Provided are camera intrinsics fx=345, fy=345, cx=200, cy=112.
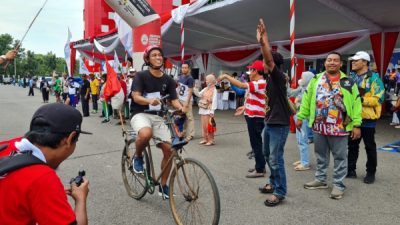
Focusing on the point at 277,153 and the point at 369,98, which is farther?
the point at 369,98

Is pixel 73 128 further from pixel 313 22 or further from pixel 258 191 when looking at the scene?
pixel 313 22

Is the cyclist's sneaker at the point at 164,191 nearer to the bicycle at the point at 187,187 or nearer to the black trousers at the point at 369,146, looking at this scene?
the bicycle at the point at 187,187

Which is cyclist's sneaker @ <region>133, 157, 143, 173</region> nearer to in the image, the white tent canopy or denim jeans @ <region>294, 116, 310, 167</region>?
denim jeans @ <region>294, 116, 310, 167</region>

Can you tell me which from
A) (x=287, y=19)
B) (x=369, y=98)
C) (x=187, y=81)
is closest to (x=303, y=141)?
(x=369, y=98)

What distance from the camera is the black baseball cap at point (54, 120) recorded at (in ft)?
5.10

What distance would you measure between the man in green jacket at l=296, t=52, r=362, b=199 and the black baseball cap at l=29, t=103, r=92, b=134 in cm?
335

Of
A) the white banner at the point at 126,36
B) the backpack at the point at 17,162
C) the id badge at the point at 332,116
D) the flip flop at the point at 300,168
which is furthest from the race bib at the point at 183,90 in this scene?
the backpack at the point at 17,162

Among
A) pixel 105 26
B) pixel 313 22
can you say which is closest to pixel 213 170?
pixel 313 22

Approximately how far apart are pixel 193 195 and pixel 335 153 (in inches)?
81.0

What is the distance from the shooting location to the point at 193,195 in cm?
321

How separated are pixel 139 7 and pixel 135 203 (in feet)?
24.4

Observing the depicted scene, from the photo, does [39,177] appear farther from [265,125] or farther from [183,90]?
[183,90]

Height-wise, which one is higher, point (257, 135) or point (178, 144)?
point (178, 144)

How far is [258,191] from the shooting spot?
14.9ft
